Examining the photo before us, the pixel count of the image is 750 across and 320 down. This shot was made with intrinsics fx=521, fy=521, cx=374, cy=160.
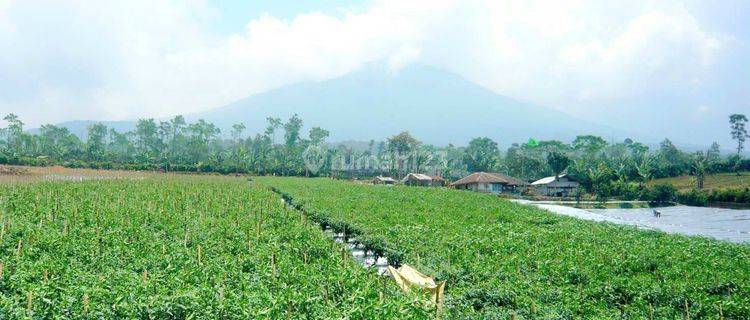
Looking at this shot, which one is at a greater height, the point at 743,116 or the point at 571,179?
the point at 743,116

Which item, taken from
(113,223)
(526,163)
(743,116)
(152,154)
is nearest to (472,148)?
(526,163)

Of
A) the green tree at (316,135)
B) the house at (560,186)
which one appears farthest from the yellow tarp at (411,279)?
the green tree at (316,135)

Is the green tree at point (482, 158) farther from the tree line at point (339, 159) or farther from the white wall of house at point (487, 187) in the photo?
the white wall of house at point (487, 187)

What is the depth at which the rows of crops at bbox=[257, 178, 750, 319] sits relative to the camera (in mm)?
9320

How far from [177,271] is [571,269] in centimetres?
845

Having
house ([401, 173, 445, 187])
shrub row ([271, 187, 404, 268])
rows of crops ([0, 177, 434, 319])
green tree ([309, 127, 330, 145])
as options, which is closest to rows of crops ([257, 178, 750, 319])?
shrub row ([271, 187, 404, 268])

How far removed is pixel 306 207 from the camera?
84.2 ft

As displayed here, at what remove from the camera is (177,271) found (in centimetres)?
1044

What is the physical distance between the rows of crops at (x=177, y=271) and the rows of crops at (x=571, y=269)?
75.1 inches

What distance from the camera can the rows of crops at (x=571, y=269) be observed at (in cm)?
932

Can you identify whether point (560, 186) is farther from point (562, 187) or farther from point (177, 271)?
point (177, 271)

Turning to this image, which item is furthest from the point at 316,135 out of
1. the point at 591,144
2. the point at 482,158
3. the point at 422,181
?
the point at 591,144

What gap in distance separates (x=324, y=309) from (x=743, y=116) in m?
115

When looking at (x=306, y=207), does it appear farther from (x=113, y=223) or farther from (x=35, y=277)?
(x=35, y=277)
